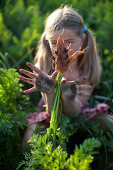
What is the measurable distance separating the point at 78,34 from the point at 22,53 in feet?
4.16

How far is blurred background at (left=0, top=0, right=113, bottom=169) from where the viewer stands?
1.25 meters

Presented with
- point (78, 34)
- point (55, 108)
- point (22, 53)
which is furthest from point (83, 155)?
point (22, 53)

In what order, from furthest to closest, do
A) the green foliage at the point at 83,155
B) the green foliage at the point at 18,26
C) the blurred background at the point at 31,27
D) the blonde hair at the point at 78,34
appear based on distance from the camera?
the green foliage at the point at 18,26 < the blurred background at the point at 31,27 < the blonde hair at the point at 78,34 < the green foliage at the point at 83,155

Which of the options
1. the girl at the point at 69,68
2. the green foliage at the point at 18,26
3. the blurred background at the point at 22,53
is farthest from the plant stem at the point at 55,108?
the green foliage at the point at 18,26

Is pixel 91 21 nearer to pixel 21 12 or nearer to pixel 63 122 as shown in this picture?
pixel 21 12

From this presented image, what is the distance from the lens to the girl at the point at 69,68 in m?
0.99

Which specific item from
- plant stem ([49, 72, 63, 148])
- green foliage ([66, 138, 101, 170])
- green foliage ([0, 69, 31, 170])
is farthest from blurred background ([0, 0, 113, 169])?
green foliage ([66, 138, 101, 170])

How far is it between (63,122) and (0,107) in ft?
1.23

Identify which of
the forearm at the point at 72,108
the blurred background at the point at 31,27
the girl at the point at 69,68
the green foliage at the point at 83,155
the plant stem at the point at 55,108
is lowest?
the green foliage at the point at 83,155

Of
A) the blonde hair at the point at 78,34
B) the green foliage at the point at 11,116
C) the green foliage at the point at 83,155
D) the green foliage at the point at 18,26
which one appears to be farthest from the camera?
the green foliage at the point at 18,26

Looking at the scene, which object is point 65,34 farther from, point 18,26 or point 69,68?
point 18,26

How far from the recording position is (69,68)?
1062 mm

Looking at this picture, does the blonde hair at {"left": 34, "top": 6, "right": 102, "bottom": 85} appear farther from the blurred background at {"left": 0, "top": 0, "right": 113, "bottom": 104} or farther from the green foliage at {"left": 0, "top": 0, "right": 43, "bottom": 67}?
the green foliage at {"left": 0, "top": 0, "right": 43, "bottom": 67}

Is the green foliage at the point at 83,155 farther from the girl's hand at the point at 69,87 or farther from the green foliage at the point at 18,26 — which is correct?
the green foliage at the point at 18,26
